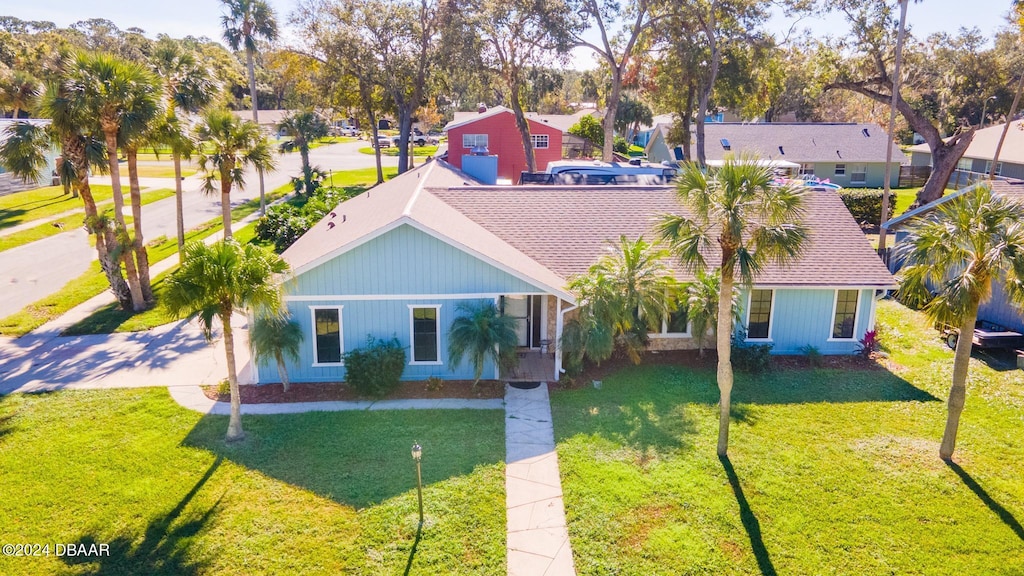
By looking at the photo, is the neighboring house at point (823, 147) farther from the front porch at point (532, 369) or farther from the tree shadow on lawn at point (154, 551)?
the tree shadow on lawn at point (154, 551)

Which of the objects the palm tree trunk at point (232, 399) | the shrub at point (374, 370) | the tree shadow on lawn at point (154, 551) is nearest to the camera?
the tree shadow on lawn at point (154, 551)

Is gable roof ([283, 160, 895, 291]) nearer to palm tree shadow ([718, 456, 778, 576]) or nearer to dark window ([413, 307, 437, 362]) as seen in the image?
dark window ([413, 307, 437, 362])

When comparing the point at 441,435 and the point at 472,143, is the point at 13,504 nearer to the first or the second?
A: the point at 441,435

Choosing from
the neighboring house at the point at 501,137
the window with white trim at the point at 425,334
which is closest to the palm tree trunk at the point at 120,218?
the window with white trim at the point at 425,334

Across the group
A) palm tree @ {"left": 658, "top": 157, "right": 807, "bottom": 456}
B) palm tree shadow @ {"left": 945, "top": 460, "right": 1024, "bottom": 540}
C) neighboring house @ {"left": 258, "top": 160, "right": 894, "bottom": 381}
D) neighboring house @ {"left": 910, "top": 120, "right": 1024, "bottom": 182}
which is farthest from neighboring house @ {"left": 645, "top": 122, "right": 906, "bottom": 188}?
palm tree @ {"left": 658, "top": 157, "right": 807, "bottom": 456}

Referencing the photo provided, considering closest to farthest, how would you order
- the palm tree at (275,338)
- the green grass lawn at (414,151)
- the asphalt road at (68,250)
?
the palm tree at (275,338) → the asphalt road at (68,250) → the green grass lawn at (414,151)

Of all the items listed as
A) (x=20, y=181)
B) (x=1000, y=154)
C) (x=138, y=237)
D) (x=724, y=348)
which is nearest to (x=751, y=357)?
(x=724, y=348)
